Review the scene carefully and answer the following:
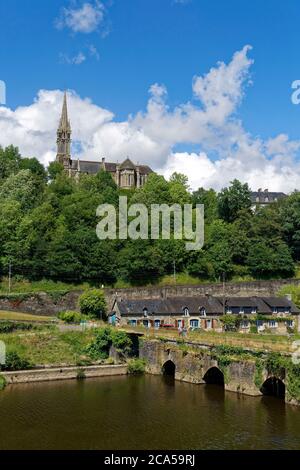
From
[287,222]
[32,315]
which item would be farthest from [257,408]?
[287,222]

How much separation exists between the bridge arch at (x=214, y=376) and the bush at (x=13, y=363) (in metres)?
14.4

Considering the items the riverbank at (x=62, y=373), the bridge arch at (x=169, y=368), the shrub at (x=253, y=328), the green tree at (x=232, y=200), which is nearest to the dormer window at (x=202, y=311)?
the shrub at (x=253, y=328)

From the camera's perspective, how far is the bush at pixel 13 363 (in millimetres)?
41062

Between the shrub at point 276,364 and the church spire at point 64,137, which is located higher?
the church spire at point 64,137

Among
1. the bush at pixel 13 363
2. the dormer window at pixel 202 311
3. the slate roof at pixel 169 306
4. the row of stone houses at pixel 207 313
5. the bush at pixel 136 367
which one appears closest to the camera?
the bush at pixel 13 363

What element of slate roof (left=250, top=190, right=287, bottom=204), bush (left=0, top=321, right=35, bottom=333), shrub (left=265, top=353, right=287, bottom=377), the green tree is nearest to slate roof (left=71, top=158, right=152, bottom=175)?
slate roof (left=250, top=190, right=287, bottom=204)

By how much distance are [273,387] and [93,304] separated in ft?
88.2

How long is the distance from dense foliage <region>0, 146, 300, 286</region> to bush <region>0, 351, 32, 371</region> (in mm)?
23685

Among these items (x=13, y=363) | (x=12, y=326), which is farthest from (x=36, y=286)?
(x=13, y=363)

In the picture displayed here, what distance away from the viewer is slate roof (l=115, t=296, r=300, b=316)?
178 ft

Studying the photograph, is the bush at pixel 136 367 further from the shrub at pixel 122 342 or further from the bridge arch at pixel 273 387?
the bridge arch at pixel 273 387

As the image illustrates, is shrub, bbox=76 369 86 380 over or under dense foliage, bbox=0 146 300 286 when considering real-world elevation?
under

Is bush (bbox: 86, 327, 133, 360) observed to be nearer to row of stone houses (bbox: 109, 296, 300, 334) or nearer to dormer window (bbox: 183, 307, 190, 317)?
row of stone houses (bbox: 109, 296, 300, 334)

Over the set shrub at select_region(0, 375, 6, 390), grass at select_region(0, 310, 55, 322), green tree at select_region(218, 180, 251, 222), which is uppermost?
green tree at select_region(218, 180, 251, 222)
